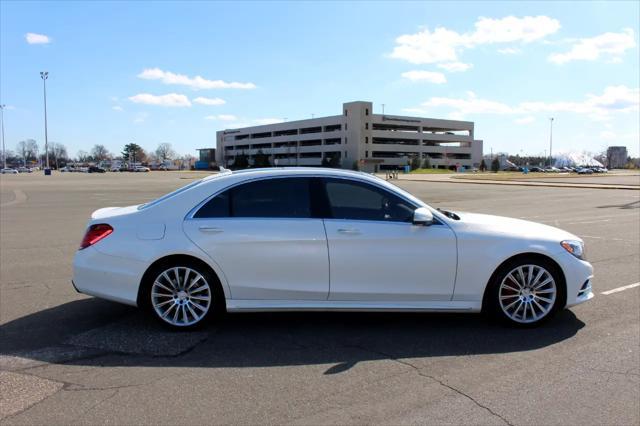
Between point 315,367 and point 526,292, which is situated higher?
point 526,292

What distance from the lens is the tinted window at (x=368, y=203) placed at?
515cm

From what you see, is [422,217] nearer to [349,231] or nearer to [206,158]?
[349,231]

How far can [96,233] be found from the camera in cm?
523

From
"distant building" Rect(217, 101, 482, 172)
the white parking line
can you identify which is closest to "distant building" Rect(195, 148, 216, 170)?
"distant building" Rect(217, 101, 482, 172)

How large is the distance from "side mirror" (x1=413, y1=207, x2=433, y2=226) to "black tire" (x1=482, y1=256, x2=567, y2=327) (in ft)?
2.89

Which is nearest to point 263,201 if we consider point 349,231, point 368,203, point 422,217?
point 349,231

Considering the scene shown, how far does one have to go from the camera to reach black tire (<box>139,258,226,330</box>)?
199 inches

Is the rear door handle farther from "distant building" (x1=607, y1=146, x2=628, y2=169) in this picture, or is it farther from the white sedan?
"distant building" (x1=607, y1=146, x2=628, y2=169)

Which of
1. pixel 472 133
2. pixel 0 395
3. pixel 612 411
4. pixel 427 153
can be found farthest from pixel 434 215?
pixel 472 133

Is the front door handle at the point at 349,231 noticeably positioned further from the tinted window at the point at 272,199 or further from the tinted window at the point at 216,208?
the tinted window at the point at 216,208

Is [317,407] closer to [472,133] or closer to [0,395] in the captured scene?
[0,395]

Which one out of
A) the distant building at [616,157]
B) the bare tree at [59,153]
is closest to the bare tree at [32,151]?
the bare tree at [59,153]

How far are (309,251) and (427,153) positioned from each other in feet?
438

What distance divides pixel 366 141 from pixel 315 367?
392ft
